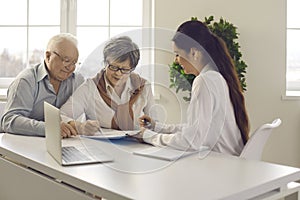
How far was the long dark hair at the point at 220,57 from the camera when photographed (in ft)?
5.80

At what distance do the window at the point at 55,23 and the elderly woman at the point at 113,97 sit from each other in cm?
157

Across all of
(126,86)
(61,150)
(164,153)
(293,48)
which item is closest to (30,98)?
(126,86)

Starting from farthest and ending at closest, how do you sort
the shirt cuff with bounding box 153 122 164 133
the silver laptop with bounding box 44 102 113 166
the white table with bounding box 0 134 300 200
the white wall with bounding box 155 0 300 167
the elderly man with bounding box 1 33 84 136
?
the white wall with bounding box 155 0 300 167 < the elderly man with bounding box 1 33 84 136 < the shirt cuff with bounding box 153 122 164 133 < the silver laptop with bounding box 44 102 113 166 < the white table with bounding box 0 134 300 200

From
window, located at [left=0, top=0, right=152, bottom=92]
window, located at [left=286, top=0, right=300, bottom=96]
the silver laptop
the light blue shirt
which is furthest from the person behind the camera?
window, located at [left=0, top=0, right=152, bottom=92]

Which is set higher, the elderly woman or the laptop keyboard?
the elderly woman

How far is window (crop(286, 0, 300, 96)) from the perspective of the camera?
11.5 ft

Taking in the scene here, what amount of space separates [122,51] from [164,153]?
499mm

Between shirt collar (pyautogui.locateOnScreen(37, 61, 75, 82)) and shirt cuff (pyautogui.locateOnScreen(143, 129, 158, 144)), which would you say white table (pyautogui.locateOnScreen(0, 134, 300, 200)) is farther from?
shirt collar (pyautogui.locateOnScreen(37, 61, 75, 82))

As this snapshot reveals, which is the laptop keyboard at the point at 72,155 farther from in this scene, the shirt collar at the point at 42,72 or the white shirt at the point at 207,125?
the shirt collar at the point at 42,72

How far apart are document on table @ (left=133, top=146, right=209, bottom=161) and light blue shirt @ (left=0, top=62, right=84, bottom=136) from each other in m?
0.58

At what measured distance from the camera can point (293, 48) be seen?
3.54 m

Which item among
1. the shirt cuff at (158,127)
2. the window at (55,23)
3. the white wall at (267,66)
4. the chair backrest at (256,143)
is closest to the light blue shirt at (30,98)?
the shirt cuff at (158,127)

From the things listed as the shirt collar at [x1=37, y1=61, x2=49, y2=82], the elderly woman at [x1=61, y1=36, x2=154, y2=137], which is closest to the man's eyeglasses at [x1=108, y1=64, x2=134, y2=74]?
the elderly woman at [x1=61, y1=36, x2=154, y2=137]

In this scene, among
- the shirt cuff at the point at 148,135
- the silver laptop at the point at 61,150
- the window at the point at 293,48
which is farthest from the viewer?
the window at the point at 293,48
